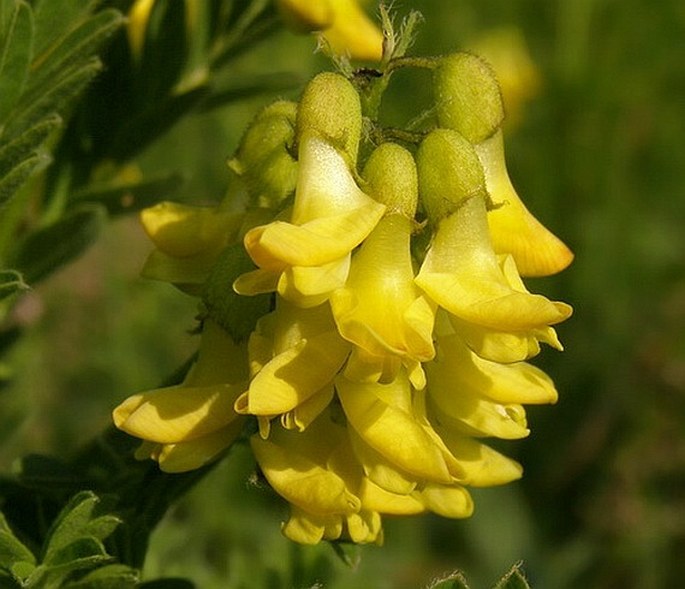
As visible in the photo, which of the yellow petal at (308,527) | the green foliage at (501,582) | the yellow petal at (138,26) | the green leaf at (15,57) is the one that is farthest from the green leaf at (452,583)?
the yellow petal at (138,26)

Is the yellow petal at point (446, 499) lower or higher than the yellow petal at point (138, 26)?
lower

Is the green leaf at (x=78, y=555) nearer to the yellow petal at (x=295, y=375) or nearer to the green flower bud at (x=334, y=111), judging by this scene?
the yellow petal at (x=295, y=375)

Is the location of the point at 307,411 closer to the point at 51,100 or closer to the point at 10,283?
the point at 10,283

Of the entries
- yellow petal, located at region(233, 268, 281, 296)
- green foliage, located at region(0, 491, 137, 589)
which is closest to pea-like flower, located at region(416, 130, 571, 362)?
yellow petal, located at region(233, 268, 281, 296)

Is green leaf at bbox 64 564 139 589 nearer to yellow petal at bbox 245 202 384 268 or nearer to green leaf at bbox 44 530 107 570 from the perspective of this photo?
green leaf at bbox 44 530 107 570

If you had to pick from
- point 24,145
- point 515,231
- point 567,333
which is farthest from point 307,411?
point 567,333

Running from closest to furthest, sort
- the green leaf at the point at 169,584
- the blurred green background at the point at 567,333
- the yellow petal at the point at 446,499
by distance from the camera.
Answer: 1. the yellow petal at the point at 446,499
2. the green leaf at the point at 169,584
3. the blurred green background at the point at 567,333

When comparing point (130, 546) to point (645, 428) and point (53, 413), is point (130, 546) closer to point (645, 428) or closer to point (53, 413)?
point (53, 413)
